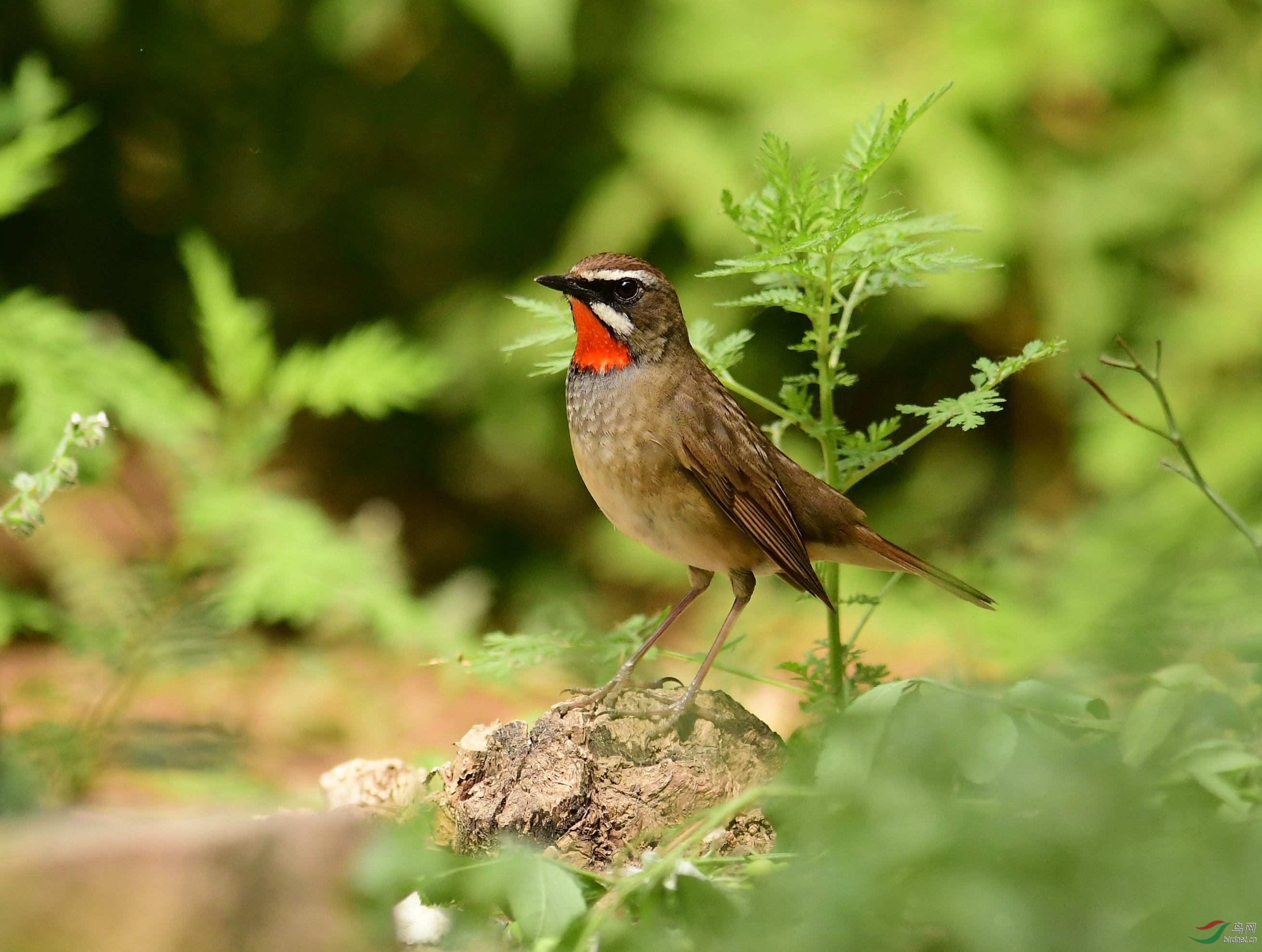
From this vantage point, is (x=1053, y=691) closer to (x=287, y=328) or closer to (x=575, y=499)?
(x=575, y=499)

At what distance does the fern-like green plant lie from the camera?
2680mm

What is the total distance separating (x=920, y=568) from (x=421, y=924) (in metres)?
1.52

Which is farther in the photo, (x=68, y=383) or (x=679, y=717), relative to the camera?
(x=68, y=383)

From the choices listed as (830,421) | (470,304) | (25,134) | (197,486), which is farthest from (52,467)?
(470,304)

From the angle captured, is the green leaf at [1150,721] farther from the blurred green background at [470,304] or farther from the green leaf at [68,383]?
the green leaf at [68,383]

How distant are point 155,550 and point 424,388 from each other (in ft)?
4.52

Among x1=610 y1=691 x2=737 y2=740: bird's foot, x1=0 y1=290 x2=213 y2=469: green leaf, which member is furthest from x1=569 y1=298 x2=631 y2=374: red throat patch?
x1=0 y1=290 x2=213 y2=469: green leaf

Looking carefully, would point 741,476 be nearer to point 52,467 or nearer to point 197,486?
point 52,467

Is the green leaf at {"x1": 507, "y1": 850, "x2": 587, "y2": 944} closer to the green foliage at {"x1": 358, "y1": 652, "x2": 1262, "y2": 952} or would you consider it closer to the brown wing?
the green foliage at {"x1": 358, "y1": 652, "x2": 1262, "y2": 952}

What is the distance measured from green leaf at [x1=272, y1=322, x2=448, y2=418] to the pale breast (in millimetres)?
1402

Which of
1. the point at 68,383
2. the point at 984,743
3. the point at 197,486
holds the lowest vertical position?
the point at 197,486

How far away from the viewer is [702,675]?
307cm

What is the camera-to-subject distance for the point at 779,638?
20.5ft

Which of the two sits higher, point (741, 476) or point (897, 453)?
point (897, 453)
